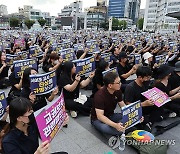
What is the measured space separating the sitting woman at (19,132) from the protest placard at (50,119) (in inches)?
5.0

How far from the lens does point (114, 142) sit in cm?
347

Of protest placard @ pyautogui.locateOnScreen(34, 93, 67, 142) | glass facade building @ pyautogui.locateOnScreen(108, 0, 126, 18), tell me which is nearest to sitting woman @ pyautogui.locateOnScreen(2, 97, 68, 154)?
protest placard @ pyautogui.locateOnScreen(34, 93, 67, 142)

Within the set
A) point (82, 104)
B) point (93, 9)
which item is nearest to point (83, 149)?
point (82, 104)

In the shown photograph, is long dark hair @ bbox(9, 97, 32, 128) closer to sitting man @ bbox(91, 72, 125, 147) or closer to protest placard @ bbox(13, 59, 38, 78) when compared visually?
sitting man @ bbox(91, 72, 125, 147)

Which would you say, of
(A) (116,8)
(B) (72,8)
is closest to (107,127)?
(B) (72,8)

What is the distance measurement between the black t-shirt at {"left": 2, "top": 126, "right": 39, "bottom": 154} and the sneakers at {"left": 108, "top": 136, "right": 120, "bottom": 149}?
1.57 metres

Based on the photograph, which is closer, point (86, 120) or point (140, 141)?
point (140, 141)

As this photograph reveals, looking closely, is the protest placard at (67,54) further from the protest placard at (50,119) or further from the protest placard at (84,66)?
Result: the protest placard at (50,119)

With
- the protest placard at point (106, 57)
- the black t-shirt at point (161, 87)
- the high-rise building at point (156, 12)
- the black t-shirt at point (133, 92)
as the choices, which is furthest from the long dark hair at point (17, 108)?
the high-rise building at point (156, 12)

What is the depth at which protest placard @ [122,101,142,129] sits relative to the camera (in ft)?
9.80

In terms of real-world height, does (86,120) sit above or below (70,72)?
below

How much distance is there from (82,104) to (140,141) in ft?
5.43

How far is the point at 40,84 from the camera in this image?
3775 mm

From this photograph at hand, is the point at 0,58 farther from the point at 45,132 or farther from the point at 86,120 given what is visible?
the point at 45,132
